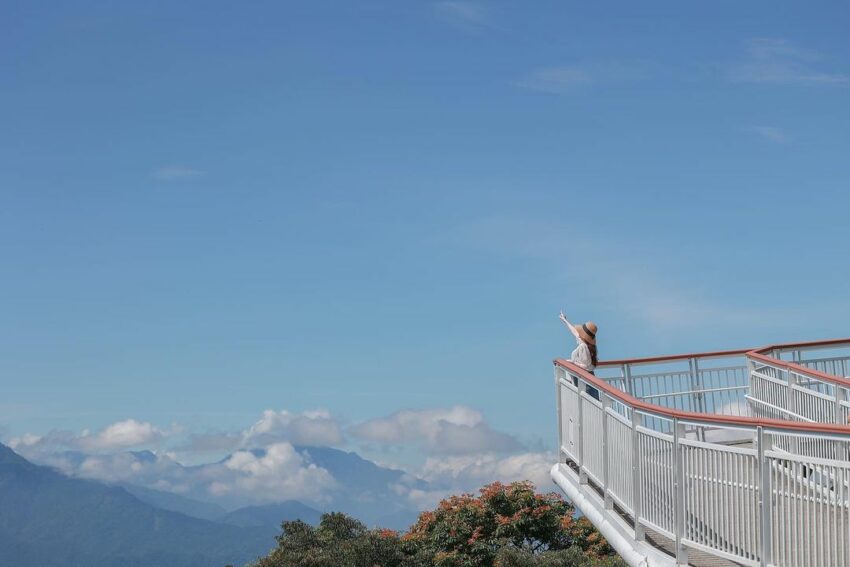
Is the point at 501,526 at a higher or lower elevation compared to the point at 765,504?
lower

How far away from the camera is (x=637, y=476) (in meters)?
12.6

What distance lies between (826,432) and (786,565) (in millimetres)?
1224

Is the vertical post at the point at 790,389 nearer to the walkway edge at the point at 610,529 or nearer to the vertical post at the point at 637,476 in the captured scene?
the walkway edge at the point at 610,529

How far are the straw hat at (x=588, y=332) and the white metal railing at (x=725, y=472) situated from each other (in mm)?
759

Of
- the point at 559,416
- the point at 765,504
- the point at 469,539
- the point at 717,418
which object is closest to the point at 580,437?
the point at 559,416

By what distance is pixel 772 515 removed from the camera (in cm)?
1013

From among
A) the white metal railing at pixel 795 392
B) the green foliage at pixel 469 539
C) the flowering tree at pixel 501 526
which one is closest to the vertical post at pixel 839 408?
the white metal railing at pixel 795 392

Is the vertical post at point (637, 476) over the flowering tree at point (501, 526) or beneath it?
over

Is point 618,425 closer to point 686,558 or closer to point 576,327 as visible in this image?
point 686,558

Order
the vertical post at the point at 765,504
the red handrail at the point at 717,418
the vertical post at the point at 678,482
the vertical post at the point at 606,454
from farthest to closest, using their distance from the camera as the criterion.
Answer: the vertical post at the point at 606,454, the vertical post at the point at 678,482, the vertical post at the point at 765,504, the red handrail at the point at 717,418

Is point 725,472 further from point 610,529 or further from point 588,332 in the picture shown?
point 588,332

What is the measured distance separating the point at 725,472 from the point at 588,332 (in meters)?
5.95

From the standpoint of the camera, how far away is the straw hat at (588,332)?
54.2 ft

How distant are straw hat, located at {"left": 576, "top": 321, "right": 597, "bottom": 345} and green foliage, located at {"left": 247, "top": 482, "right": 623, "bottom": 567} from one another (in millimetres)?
12529
